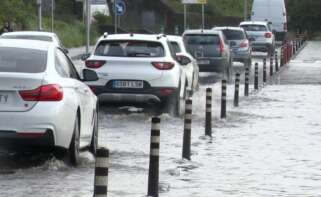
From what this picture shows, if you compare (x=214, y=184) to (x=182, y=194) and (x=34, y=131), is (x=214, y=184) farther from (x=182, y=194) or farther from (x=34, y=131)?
(x=34, y=131)

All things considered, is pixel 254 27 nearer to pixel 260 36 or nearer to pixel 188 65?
pixel 260 36

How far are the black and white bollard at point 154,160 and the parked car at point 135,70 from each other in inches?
375

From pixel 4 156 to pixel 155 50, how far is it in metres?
7.33

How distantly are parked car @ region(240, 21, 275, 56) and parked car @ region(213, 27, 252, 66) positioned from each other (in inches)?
336

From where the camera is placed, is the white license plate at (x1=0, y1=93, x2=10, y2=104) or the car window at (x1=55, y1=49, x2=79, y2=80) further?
the car window at (x1=55, y1=49, x2=79, y2=80)

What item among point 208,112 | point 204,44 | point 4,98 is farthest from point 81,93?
point 204,44

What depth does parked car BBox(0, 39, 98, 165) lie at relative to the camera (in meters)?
12.2

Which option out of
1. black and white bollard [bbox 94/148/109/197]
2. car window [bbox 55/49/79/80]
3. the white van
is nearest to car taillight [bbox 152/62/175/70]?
car window [bbox 55/49/79/80]

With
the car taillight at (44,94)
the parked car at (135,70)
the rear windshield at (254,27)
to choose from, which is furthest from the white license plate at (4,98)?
the rear windshield at (254,27)

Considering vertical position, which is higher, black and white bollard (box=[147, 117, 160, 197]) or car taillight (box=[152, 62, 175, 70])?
car taillight (box=[152, 62, 175, 70])

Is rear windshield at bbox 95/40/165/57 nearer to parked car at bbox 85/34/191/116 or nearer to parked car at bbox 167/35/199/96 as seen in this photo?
parked car at bbox 85/34/191/116

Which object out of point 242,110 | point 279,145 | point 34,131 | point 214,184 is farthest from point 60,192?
point 242,110

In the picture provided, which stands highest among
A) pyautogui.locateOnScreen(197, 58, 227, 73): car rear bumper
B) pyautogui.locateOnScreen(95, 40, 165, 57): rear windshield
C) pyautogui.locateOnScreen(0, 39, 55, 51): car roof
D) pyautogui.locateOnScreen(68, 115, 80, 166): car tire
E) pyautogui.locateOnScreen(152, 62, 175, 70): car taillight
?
pyautogui.locateOnScreen(0, 39, 55, 51): car roof

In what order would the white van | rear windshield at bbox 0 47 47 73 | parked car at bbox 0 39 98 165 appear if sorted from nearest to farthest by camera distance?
parked car at bbox 0 39 98 165 → rear windshield at bbox 0 47 47 73 → the white van
